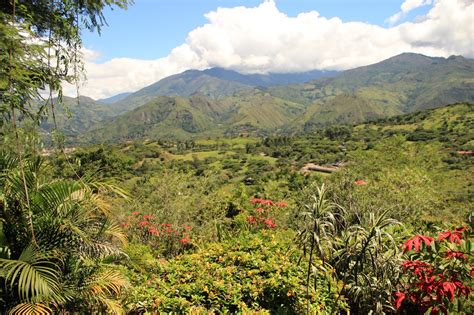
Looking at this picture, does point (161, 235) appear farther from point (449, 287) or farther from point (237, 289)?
point (449, 287)

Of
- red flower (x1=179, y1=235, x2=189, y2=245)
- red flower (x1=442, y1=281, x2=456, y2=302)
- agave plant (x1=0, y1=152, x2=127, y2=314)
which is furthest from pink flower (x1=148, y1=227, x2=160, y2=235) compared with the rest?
red flower (x1=442, y1=281, x2=456, y2=302)

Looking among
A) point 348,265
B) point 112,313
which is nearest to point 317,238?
point 348,265

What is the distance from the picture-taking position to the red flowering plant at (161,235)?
10.9 meters

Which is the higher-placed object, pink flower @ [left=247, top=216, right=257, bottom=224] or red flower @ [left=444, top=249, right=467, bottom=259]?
red flower @ [left=444, top=249, right=467, bottom=259]

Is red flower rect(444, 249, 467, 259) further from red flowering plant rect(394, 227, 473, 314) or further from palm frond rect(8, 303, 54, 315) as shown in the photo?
palm frond rect(8, 303, 54, 315)

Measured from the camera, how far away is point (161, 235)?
1132cm

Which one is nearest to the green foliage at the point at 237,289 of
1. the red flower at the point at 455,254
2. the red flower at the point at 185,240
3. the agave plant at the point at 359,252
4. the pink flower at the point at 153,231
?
the agave plant at the point at 359,252

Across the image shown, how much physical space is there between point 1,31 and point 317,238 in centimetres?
524

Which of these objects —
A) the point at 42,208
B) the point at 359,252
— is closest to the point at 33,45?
the point at 42,208

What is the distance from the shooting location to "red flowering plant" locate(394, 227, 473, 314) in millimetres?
4469

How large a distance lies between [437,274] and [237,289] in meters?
3.07

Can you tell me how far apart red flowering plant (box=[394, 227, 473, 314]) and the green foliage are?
120 cm

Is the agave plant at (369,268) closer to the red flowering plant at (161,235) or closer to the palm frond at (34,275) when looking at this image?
the palm frond at (34,275)

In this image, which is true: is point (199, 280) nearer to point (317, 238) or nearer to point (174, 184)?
point (317, 238)
